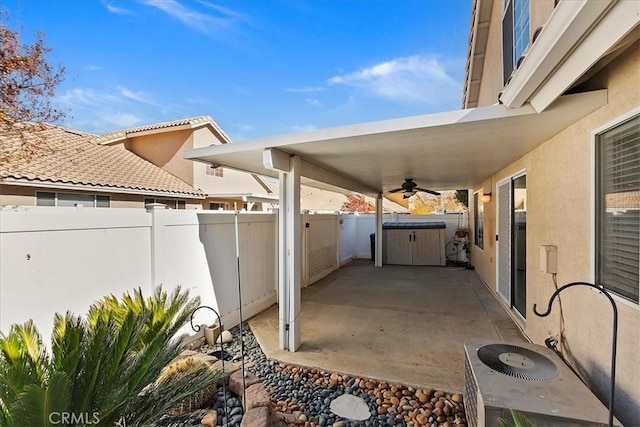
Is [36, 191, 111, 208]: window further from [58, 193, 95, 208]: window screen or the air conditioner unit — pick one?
the air conditioner unit

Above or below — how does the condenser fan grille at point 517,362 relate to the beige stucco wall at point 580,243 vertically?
below

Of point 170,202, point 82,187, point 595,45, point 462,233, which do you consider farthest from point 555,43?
point 170,202

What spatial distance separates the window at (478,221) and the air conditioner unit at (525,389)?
6.35m

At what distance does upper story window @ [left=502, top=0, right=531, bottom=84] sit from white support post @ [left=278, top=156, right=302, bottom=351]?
370 centimetres

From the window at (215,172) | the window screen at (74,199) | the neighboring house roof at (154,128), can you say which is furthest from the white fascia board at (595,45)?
the window at (215,172)

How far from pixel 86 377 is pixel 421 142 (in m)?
3.71

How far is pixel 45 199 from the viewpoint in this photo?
8.53 meters

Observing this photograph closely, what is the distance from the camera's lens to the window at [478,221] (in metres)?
8.69

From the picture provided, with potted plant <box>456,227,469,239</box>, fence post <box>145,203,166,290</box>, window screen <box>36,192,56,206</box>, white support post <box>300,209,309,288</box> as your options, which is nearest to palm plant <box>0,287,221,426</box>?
fence post <box>145,203,166,290</box>

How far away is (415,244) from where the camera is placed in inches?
444

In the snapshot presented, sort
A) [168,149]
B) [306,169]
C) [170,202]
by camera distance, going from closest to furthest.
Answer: [306,169]
[170,202]
[168,149]

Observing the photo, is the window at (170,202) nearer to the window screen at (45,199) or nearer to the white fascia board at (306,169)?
the window screen at (45,199)

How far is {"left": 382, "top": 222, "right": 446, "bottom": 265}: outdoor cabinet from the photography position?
11086mm

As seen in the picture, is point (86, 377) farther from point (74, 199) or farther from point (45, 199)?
point (74, 199)
